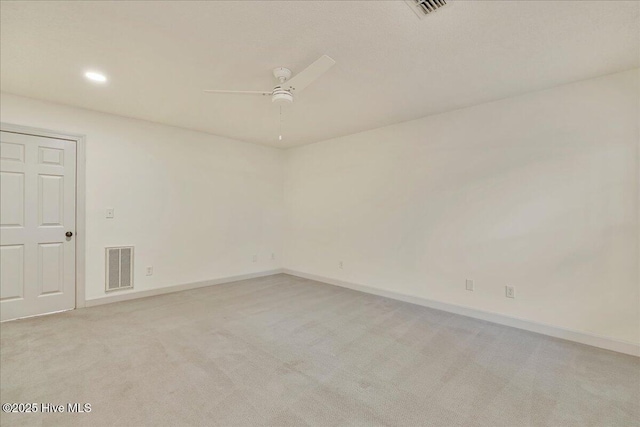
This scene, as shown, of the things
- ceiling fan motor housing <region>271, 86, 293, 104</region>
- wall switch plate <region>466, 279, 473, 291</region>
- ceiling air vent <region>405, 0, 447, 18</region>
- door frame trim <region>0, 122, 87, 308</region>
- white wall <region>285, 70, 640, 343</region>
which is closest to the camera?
ceiling air vent <region>405, 0, 447, 18</region>

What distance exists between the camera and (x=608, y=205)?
265cm

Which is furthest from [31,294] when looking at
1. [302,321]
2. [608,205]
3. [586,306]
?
[608,205]

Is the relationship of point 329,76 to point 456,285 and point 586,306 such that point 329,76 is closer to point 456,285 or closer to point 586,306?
point 456,285

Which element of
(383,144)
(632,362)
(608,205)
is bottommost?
(632,362)

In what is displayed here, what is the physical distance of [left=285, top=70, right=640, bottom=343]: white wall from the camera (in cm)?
262

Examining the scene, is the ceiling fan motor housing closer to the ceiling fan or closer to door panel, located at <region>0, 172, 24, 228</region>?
the ceiling fan

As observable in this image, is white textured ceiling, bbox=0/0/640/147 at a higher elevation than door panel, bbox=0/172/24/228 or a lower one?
higher

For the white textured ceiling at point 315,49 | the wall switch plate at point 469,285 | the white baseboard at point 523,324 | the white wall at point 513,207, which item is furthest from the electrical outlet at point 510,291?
the white textured ceiling at point 315,49

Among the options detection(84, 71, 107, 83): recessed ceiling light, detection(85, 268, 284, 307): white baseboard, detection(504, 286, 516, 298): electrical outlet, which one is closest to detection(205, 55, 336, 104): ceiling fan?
detection(84, 71, 107, 83): recessed ceiling light

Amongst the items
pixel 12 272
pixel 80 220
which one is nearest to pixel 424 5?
pixel 80 220

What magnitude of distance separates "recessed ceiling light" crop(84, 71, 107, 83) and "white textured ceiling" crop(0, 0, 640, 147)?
7cm

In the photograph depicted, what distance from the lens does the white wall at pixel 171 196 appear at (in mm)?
3637

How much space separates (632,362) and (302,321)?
295cm

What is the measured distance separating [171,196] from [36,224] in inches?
59.4
